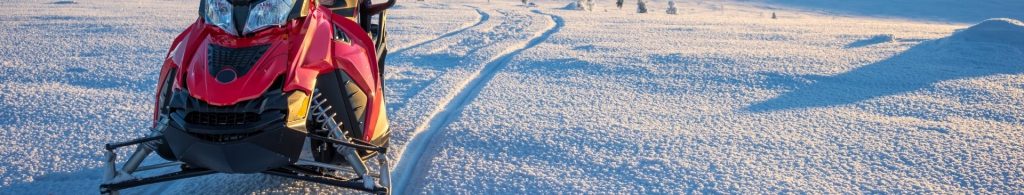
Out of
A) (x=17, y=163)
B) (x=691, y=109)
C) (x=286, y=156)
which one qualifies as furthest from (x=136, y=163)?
(x=691, y=109)

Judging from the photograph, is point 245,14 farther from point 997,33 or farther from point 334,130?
point 997,33

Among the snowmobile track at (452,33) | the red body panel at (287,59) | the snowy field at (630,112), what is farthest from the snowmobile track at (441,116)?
the snowmobile track at (452,33)

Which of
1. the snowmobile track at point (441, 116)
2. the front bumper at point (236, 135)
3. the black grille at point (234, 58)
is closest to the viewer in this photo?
the front bumper at point (236, 135)

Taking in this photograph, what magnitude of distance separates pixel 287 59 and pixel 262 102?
0.22 meters

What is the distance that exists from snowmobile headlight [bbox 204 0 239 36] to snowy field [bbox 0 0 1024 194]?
Answer: 733 mm

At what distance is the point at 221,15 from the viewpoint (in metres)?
2.77

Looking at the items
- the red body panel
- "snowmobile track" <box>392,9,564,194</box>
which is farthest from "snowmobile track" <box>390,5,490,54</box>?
the red body panel

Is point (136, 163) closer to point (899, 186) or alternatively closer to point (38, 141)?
point (38, 141)

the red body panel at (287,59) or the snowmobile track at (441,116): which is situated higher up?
the red body panel at (287,59)

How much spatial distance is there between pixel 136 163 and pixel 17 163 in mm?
1210

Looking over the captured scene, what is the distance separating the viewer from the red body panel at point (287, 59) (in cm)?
263

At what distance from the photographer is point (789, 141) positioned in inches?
166

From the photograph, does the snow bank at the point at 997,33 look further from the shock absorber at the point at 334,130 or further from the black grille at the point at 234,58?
the black grille at the point at 234,58

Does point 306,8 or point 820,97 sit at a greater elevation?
point 306,8
